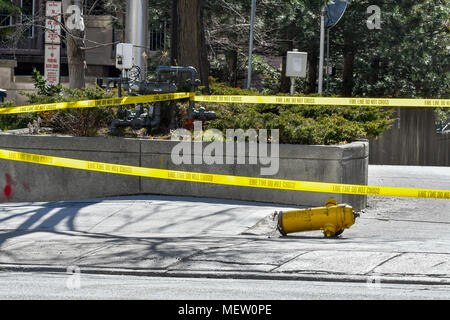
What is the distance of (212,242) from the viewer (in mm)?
9648

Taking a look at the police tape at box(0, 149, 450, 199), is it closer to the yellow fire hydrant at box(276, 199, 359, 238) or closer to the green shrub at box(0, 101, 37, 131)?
the yellow fire hydrant at box(276, 199, 359, 238)

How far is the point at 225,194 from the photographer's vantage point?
12633 mm

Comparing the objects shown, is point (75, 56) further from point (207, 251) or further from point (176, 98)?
point (207, 251)

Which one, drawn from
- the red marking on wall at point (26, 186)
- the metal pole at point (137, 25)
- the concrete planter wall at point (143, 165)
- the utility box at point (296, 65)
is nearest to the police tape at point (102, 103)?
the concrete planter wall at point (143, 165)

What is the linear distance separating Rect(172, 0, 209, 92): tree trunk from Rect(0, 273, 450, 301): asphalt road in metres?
8.66

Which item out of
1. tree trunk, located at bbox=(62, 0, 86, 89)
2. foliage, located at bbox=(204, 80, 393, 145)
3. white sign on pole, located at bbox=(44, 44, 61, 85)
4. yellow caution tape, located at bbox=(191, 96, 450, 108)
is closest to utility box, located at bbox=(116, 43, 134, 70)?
yellow caution tape, located at bbox=(191, 96, 450, 108)

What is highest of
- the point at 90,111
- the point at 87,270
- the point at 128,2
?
the point at 128,2

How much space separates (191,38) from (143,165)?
414 cm

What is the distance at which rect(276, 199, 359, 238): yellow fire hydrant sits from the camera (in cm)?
1012

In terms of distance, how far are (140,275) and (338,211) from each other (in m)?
2.94

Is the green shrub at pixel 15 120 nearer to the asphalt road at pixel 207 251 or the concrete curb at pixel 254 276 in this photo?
the asphalt road at pixel 207 251

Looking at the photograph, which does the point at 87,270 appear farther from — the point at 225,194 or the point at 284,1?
the point at 284,1

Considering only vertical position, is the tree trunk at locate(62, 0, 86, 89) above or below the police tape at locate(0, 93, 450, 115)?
above
